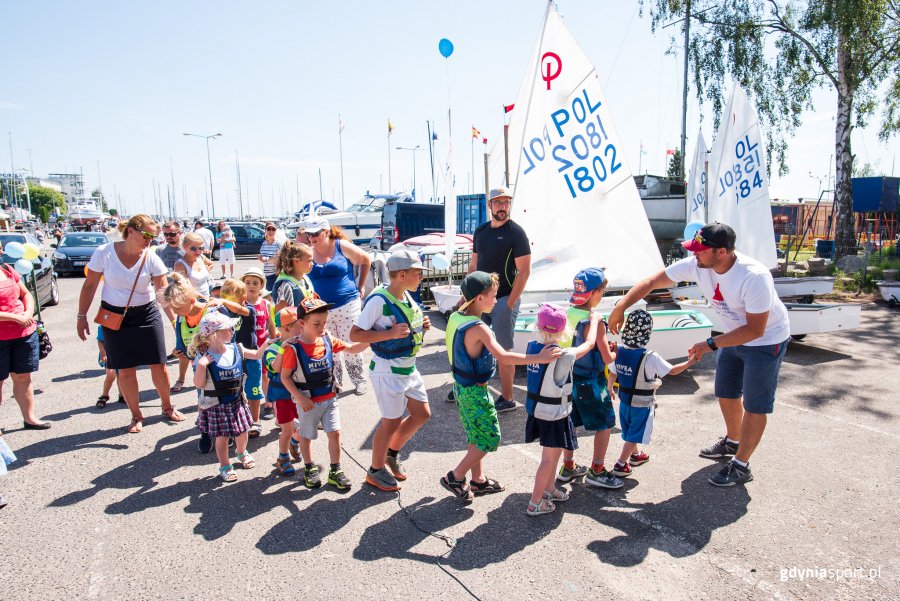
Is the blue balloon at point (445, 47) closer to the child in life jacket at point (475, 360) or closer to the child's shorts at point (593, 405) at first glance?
the child in life jacket at point (475, 360)

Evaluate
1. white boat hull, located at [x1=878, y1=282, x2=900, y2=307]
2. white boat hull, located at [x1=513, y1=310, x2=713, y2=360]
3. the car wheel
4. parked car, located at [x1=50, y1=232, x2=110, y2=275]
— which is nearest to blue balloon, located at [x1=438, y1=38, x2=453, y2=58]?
white boat hull, located at [x1=513, y1=310, x2=713, y2=360]

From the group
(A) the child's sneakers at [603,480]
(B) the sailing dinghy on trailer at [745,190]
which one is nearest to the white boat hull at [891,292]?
(B) the sailing dinghy on trailer at [745,190]

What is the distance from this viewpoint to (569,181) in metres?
6.00

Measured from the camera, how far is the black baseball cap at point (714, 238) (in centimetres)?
347

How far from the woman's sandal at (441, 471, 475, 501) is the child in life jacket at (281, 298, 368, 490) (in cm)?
69

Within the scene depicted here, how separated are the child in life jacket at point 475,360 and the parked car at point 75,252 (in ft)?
55.6

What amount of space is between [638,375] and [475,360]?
3.78 ft

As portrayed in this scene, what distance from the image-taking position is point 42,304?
1112 centimetres

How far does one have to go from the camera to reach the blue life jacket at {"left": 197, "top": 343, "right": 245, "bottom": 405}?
145 inches

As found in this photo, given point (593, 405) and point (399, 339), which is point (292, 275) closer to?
point (399, 339)

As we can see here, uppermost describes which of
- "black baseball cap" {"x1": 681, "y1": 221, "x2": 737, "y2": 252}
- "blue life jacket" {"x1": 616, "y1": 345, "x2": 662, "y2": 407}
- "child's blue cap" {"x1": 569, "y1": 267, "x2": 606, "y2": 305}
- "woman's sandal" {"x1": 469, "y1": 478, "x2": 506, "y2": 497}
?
"black baseball cap" {"x1": 681, "y1": 221, "x2": 737, "y2": 252}

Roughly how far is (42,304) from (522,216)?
10561 millimetres

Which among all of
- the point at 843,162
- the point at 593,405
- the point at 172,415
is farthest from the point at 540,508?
the point at 843,162

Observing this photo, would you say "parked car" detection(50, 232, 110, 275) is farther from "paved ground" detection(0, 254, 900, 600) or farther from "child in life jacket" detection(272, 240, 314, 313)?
"child in life jacket" detection(272, 240, 314, 313)
